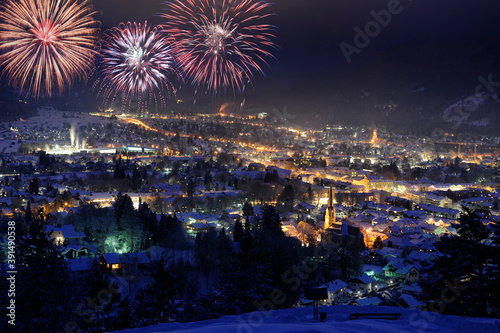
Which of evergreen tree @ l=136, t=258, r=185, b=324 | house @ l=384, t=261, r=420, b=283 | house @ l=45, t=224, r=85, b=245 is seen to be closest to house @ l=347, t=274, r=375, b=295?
house @ l=384, t=261, r=420, b=283

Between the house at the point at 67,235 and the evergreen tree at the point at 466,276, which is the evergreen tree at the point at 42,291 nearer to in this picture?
the evergreen tree at the point at 466,276

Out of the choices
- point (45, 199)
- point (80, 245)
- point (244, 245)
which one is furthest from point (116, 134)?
point (244, 245)

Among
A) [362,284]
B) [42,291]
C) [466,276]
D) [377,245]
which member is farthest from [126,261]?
[377,245]

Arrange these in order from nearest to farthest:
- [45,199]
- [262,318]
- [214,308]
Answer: [262,318], [214,308], [45,199]

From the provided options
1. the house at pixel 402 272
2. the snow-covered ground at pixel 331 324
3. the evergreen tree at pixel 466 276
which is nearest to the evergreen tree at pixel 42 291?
the snow-covered ground at pixel 331 324

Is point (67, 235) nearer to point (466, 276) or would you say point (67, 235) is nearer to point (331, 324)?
point (331, 324)

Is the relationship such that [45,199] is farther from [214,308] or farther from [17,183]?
[214,308]

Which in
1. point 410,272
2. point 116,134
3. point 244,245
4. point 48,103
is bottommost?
point 410,272

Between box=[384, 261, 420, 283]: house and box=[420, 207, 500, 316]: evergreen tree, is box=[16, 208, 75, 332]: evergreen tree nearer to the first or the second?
box=[420, 207, 500, 316]: evergreen tree
